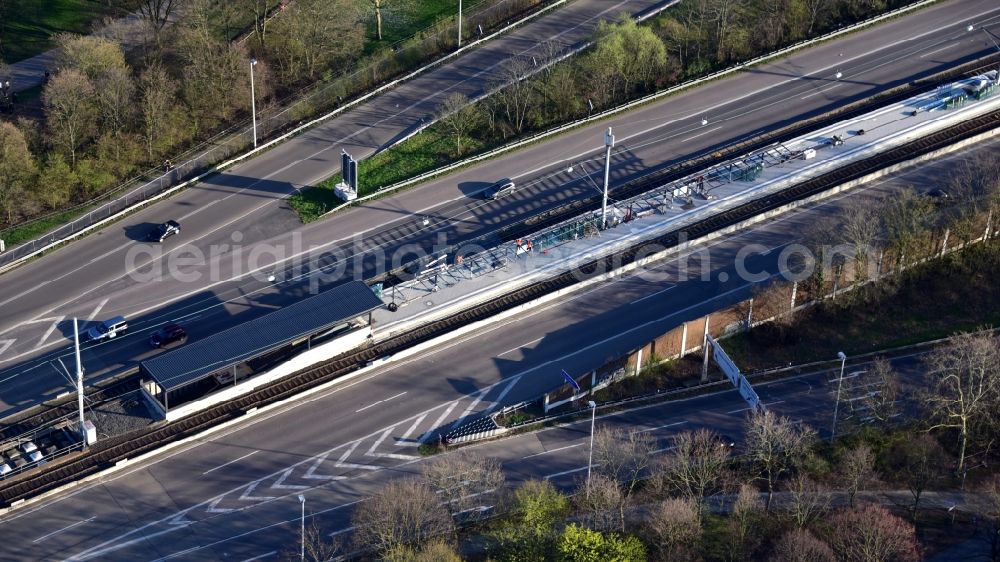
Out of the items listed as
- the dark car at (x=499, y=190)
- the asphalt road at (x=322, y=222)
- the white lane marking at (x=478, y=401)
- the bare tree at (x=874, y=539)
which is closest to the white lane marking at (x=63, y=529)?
the asphalt road at (x=322, y=222)

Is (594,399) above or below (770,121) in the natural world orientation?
below

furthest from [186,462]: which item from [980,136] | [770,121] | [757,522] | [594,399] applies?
[980,136]

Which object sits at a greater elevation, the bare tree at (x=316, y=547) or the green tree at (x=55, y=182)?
the green tree at (x=55, y=182)

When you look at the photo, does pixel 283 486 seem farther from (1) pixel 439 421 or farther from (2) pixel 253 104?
(2) pixel 253 104

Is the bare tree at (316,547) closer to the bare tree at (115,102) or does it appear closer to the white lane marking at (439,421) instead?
the white lane marking at (439,421)

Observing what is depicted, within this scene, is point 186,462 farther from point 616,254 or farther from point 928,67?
point 928,67

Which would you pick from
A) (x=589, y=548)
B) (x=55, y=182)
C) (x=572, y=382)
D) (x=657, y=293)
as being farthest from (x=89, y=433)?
(x=657, y=293)
